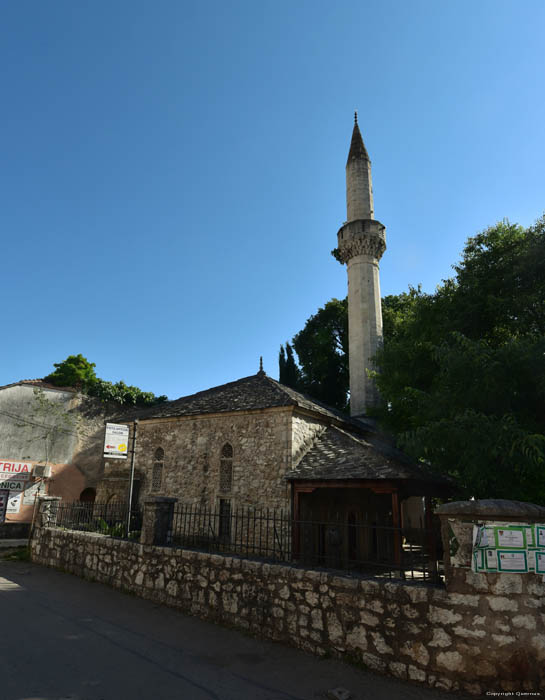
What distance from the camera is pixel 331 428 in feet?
52.5

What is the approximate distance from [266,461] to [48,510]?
6.54 m

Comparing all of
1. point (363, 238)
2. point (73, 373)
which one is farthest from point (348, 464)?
point (73, 373)

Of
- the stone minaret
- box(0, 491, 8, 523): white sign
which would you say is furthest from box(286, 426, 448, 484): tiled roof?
box(0, 491, 8, 523): white sign

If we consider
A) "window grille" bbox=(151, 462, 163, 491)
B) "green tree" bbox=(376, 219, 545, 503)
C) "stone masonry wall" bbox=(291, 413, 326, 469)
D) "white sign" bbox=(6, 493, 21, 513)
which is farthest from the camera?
"white sign" bbox=(6, 493, 21, 513)

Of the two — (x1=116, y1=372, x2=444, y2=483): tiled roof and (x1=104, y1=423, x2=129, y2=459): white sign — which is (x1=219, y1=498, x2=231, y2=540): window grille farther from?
(x1=104, y1=423, x2=129, y2=459): white sign

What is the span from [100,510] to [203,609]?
228 inches

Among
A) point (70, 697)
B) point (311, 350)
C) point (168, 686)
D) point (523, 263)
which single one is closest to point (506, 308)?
point (523, 263)

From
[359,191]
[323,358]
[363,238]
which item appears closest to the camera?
[363,238]

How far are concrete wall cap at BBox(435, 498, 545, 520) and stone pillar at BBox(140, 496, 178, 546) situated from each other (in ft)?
19.2

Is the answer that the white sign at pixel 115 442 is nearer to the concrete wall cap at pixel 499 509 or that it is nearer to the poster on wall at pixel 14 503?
the concrete wall cap at pixel 499 509

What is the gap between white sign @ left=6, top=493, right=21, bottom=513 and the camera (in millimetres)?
20059

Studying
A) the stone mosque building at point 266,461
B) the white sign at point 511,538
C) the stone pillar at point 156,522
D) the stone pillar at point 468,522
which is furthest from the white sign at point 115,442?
the white sign at point 511,538

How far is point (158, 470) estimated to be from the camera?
16.8m

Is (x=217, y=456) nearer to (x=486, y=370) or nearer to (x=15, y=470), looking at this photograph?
(x=486, y=370)
